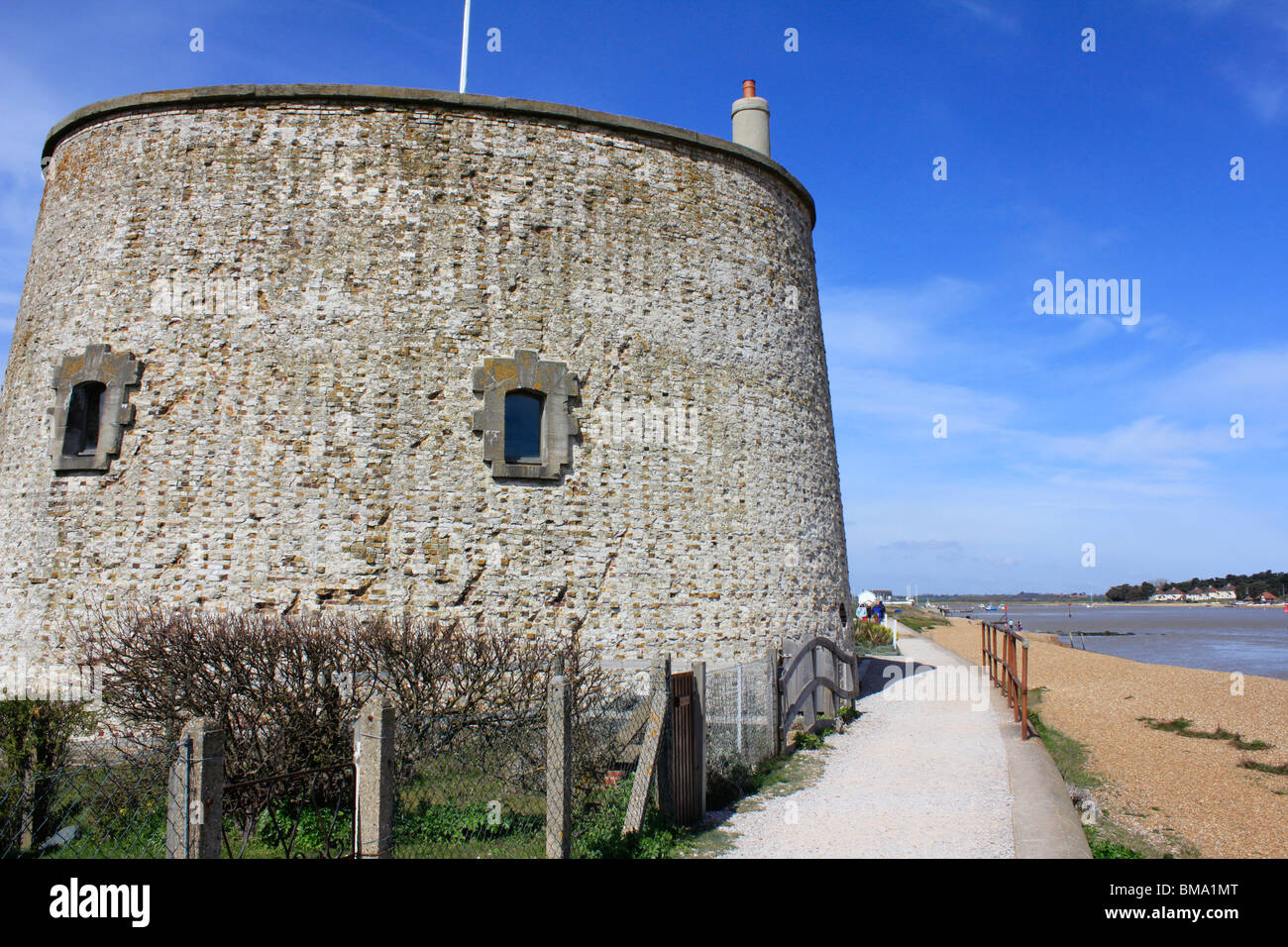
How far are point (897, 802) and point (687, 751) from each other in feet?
8.60

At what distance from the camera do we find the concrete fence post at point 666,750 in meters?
7.75

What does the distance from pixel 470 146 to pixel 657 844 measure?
10207 millimetres

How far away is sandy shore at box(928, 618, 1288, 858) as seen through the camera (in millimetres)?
10023

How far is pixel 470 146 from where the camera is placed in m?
12.6

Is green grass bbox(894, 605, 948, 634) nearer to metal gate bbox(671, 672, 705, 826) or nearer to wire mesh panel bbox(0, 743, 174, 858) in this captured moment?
metal gate bbox(671, 672, 705, 826)

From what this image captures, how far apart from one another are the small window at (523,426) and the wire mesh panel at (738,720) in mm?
4145

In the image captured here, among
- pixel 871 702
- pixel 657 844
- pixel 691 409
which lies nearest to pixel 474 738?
pixel 657 844

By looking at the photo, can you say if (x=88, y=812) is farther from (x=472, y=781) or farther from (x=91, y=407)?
(x=91, y=407)

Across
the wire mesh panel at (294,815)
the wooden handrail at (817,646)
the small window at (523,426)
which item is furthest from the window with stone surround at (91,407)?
the wooden handrail at (817,646)

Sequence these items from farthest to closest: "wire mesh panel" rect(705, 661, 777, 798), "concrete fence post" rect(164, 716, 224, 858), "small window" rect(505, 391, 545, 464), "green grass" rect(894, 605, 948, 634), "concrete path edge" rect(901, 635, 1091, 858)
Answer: "green grass" rect(894, 605, 948, 634)
"small window" rect(505, 391, 545, 464)
"wire mesh panel" rect(705, 661, 777, 798)
"concrete path edge" rect(901, 635, 1091, 858)
"concrete fence post" rect(164, 716, 224, 858)

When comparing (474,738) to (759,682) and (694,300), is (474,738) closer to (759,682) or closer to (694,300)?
(759,682)

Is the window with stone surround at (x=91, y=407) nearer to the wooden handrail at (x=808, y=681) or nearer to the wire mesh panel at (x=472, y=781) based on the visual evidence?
the wire mesh panel at (x=472, y=781)

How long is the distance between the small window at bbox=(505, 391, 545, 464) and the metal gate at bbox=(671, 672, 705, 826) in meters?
4.87

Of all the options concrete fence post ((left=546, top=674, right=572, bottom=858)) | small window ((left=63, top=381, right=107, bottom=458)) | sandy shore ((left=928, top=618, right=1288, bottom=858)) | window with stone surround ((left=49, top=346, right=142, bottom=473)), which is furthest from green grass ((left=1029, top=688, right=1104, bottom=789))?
small window ((left=63, top=381, right=107, bottom=458))
